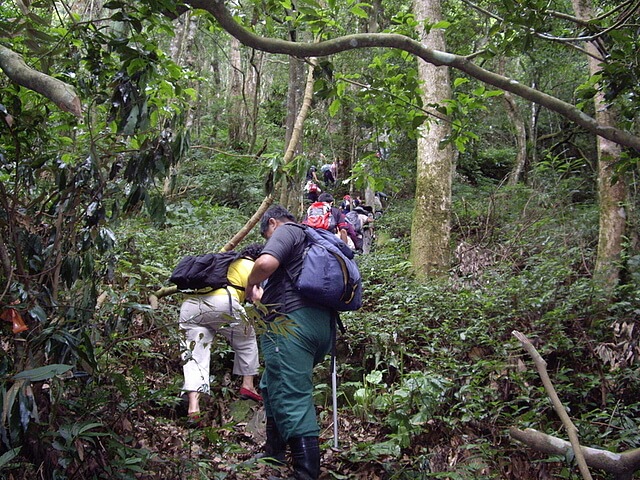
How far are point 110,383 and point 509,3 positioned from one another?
3.72m

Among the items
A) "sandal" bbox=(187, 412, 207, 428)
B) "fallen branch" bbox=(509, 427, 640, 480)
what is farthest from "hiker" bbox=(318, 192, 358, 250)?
"fallen branch" bbox=(509, 427, 640, 480)

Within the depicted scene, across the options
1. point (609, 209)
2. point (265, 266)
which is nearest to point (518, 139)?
point (609, 209)

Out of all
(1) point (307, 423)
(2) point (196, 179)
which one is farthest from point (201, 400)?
(2) point (196, 179)

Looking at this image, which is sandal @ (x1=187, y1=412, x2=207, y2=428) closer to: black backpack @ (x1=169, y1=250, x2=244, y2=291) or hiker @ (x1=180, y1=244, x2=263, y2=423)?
hiker @ (x1=180, y1=244, x2=263, y2=423)

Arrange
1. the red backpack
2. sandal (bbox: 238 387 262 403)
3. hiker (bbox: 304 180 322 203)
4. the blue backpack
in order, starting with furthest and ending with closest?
hiker (bbox: 304 180 322 203) < the red backpack < sandal (bbox: 238 387 262 403) < the blue backpack

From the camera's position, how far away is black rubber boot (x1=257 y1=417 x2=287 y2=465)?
4.29m

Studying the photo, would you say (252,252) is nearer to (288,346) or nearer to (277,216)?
(277,216)

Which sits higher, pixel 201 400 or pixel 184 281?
pixel 184 281

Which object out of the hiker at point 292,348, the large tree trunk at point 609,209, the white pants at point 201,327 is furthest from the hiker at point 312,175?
the hiker at point 292,348

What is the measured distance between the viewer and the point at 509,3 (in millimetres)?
3672

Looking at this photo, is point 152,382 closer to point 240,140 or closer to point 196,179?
point 196,179

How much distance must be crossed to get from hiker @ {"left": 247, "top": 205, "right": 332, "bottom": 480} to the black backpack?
768mm

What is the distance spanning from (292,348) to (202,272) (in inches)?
50.4

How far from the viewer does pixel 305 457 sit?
12.5 feet
